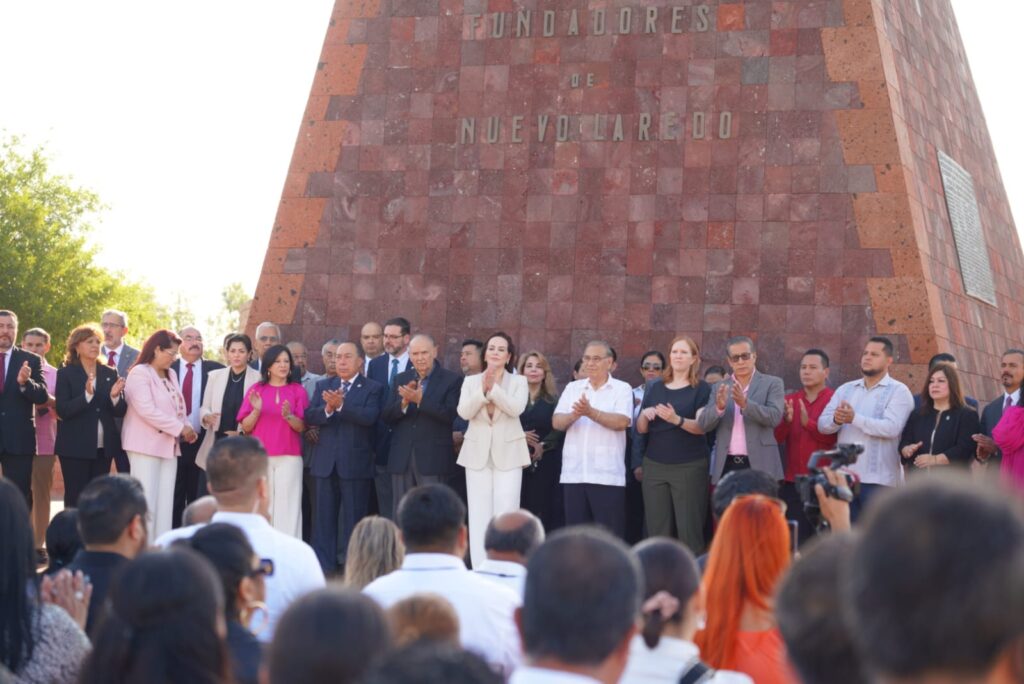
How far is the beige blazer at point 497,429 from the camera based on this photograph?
9.96 metres

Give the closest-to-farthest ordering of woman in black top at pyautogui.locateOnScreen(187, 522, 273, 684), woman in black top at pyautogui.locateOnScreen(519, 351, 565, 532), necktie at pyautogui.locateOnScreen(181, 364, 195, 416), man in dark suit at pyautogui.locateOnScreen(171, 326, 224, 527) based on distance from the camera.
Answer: woman in black top at pyautogui.locateOnScreen(187, 522, 273, 684) < woman in black top at pyautogui.locateOnScreen(519, 351, 565, 532) < man in dark suit at pyautogui.locateOnScreen(171, 326, 224, 527) < necktie at pyautogui.locateOnScreen(181, 364, 195, 416)

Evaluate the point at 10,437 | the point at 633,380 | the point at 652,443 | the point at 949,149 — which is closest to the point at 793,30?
the point at 949,149

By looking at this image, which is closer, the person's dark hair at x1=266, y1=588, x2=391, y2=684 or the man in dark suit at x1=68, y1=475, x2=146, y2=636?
the person's dark hair at x1=266, y1=588, x2=391, y2=684

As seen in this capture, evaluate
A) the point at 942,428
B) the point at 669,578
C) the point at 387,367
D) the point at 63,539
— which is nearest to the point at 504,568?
the point at 669,578

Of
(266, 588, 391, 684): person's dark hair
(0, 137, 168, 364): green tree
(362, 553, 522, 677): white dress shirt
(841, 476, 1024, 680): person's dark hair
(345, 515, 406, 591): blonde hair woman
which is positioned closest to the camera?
(841, 476, 1024, 680): person's dark hair

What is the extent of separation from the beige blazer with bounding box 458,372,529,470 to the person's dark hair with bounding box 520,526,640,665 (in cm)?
731

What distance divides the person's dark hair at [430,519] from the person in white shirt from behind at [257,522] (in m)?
0.38

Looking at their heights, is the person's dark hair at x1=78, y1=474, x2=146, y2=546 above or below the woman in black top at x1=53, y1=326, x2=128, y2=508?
below

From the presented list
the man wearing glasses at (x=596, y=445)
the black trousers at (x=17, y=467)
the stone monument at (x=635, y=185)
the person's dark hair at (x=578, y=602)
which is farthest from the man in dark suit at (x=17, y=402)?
the person's dark hair at (x=578, y=602)

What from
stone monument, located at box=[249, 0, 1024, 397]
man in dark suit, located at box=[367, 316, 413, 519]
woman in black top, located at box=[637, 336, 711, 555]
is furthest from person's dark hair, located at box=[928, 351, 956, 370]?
man in dark suit, located at box=[367, 316, 413, 519]

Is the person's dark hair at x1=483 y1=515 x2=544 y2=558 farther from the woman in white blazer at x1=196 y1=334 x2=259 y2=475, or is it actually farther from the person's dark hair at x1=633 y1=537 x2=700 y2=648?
the woman in white blazer at x1=196 y1=334 x2=259 y2=475

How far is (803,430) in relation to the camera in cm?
988

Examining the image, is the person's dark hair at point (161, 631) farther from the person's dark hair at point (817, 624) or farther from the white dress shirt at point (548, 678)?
the person's dark hair at point (817, 624)

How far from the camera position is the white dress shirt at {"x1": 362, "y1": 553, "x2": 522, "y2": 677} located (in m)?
4.16
